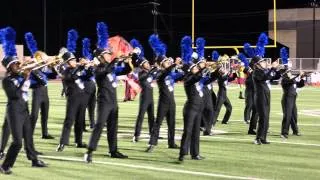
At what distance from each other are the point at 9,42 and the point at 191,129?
2965mm

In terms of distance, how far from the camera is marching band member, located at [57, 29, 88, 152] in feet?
35.0

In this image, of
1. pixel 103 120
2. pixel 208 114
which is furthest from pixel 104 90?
pixel 208 114

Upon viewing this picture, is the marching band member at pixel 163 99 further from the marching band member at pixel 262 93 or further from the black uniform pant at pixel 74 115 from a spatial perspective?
the marching band member at pixel 262 93

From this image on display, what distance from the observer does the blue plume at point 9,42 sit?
27.2 feet

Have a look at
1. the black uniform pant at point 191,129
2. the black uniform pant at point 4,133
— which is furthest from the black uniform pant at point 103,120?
the black uniform pant at point 4,133

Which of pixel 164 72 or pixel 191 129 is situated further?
pixel 164 72

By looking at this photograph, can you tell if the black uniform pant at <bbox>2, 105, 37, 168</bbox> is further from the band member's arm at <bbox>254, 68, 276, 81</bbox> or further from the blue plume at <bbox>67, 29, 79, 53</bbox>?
the band member's arm at <bbox>254, 68, 276, 81</bbox>

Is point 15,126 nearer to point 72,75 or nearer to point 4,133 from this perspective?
point 4,133

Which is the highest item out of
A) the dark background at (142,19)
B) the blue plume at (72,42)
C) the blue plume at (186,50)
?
the dark background at (142,19)

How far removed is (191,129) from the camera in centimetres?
958

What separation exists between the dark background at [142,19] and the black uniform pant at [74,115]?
38.7 metres

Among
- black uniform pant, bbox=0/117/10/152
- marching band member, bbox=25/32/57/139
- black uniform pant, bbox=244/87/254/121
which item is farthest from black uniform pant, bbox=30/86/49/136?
black uniform pant, bbox=244/87/254/121

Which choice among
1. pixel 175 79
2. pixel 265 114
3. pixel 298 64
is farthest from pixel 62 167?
pixel 298 64

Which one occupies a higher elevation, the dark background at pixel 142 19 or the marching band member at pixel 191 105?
the dark background at pixel 142 19
